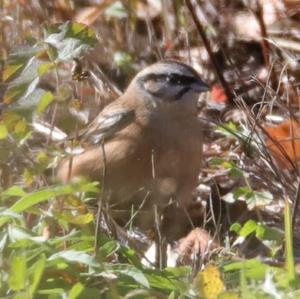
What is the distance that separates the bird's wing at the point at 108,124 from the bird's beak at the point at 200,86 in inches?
14.4

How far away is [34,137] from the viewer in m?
5.93

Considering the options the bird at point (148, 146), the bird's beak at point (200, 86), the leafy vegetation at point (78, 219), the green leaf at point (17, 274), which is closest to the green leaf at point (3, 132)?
the leafy vegetation at point (78, 219)

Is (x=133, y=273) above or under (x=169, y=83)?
under

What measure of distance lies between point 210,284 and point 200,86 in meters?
2.65

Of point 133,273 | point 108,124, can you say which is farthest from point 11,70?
point 108,124

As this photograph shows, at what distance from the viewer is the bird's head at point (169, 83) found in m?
6.04

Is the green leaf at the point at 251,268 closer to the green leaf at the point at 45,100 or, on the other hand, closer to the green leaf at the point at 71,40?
the green leaf at the point at 45,100

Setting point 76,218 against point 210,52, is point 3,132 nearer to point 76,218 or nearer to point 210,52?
point 76,218

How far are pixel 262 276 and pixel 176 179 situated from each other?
76.0 inches

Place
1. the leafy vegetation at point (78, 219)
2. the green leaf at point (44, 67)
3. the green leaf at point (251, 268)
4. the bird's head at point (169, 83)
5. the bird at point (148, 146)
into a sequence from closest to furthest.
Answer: the leafy vegetation at point (78, 219), the green leaf at point (251, 268), the green leaf at point (44, 67), the bird at point (148, 146), the bird's head at point (169, 83)

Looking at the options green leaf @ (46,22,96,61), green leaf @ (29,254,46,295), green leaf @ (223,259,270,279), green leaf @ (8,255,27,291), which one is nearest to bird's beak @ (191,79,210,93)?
green leaf @ (46,22,96,61)

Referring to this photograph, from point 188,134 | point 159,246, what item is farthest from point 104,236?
point 188,134

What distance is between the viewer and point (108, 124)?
5.95m

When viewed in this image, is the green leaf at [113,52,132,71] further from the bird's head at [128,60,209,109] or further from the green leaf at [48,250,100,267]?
the green leaf at [48,250,100,267]
